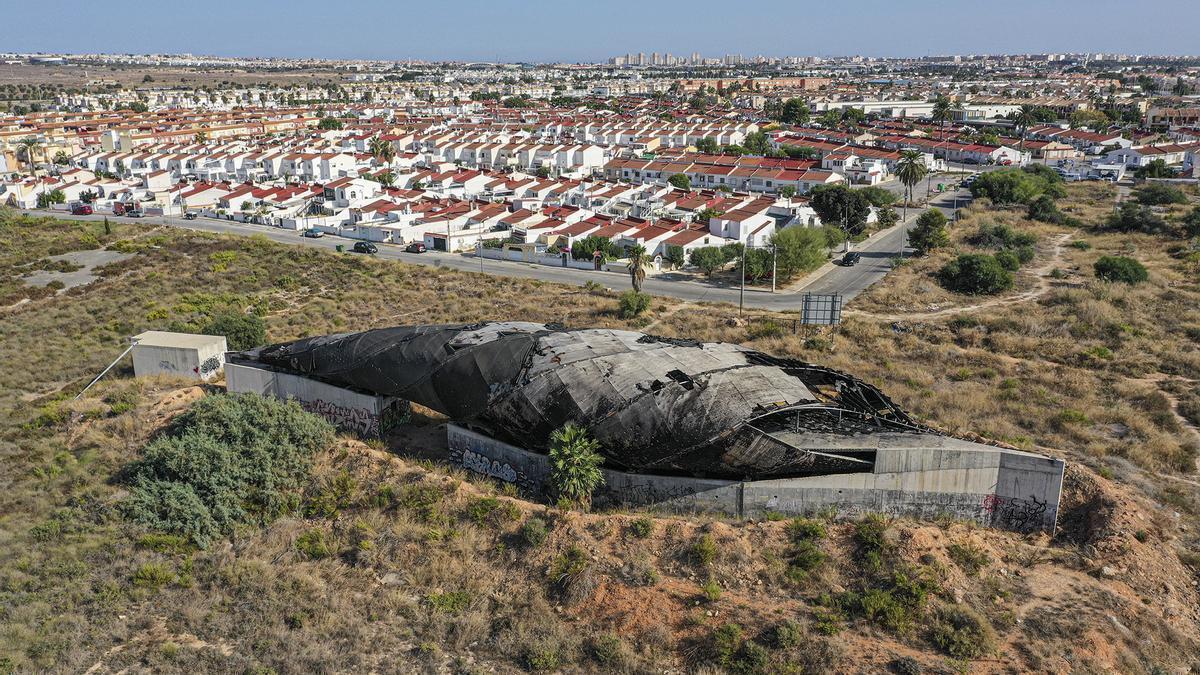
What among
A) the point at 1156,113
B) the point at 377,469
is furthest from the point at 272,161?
the point at 1156,113

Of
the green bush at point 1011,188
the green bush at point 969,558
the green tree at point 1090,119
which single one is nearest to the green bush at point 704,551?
the green bush at point 969,558

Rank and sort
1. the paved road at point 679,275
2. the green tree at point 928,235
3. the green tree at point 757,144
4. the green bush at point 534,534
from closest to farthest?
the green bush at point 534,534 → the paved road at point 679,275 → the green tree at point 928,235 → the green tree at point 757,144

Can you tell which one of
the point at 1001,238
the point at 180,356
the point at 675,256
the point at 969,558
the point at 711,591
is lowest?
the point at 711,591

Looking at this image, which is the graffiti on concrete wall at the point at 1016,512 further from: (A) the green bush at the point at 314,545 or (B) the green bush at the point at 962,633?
(A) the green bush at the point at 314,545

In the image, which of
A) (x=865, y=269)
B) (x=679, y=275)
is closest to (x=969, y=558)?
(x=679, y=275)

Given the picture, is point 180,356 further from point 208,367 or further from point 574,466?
point 574,466
